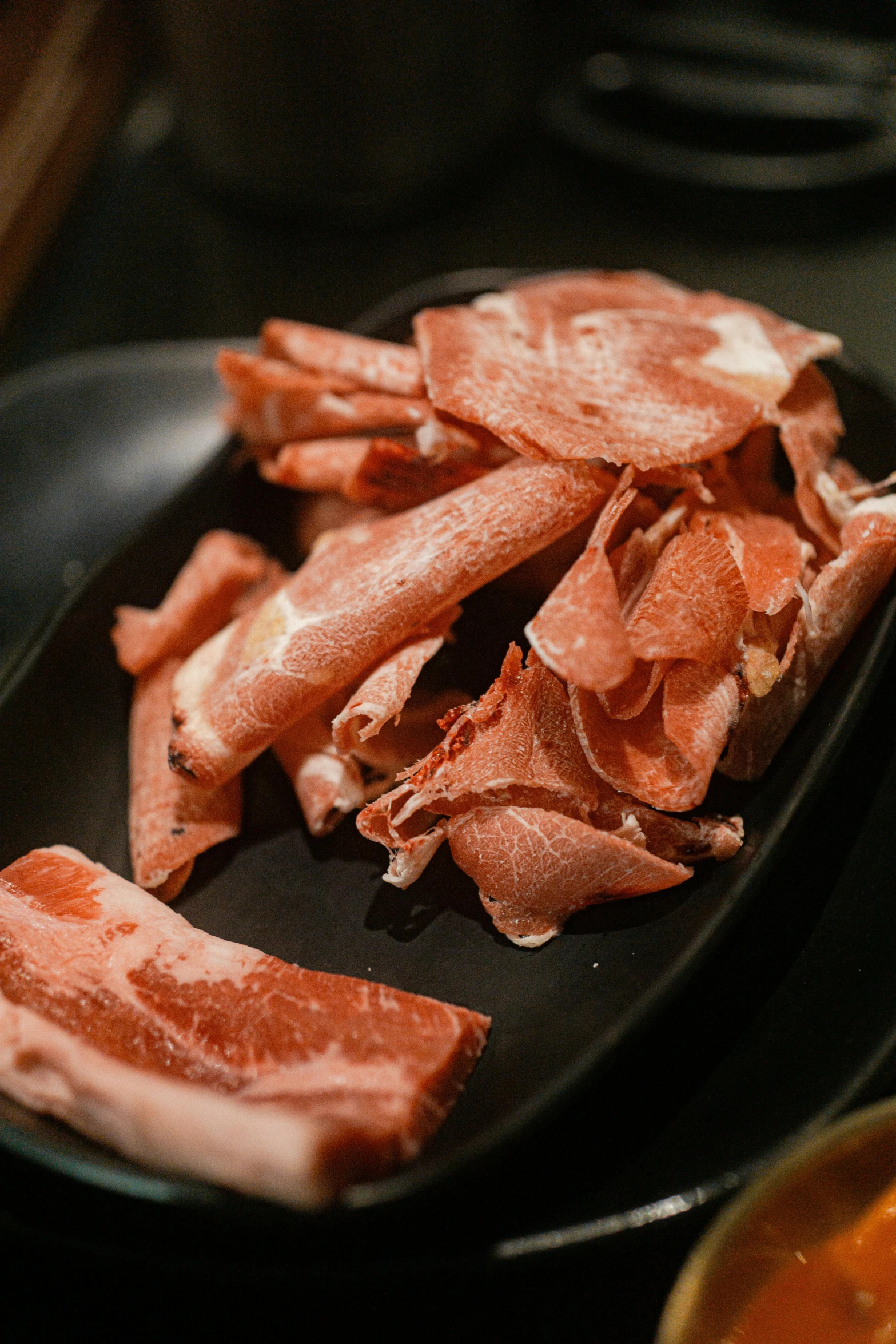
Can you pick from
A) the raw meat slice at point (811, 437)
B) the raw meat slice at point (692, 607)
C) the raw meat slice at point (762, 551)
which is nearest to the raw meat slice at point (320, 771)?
the raw meat slice at point (692, 607)

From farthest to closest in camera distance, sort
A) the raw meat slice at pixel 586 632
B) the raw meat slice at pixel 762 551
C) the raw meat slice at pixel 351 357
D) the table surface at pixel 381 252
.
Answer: the table surface at pixel 381 252, the raw meat slice at pixel 351 357, the raw meat slice at pixel 762 551, the raw meat slice at pixel 586 632

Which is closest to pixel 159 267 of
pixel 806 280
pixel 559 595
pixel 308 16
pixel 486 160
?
pixel 308 16

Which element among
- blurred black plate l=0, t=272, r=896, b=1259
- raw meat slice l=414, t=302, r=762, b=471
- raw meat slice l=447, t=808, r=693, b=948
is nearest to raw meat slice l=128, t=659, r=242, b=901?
blurred black plate l=0, t=272, r=896, b=1259

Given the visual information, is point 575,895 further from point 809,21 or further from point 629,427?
point 809,21

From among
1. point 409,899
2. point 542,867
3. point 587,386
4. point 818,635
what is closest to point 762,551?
point 818,635

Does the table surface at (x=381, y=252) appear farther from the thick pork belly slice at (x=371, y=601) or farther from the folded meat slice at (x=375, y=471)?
the thick pork belly slice at (x=371, y=601)
